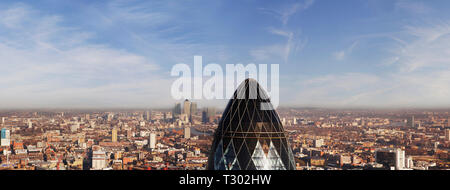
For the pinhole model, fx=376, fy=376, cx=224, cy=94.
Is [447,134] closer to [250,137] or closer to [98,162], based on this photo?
[98,162]

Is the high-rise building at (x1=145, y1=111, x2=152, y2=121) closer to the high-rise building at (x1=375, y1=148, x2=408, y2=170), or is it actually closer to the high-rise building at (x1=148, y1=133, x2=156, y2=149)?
the high-rise building at (x1=148, y1=133, x2=156, y2=149)

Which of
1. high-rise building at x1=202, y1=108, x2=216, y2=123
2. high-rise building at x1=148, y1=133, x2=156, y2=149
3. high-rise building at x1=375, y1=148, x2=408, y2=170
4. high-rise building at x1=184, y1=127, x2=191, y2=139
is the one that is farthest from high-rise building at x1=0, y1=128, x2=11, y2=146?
high-rise building at x1=375, y1=148, x2=408, y2=170

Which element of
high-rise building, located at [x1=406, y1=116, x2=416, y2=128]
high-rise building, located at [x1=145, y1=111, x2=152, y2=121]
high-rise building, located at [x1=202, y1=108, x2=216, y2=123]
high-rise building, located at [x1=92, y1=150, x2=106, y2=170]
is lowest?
high-rise building, located at [x1=92, y1=150, x2=106, y2=170]

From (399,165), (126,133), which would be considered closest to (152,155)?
(126,133)

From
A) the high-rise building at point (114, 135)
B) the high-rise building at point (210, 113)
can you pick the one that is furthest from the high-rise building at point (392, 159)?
the high-rise building at point (114, 135)

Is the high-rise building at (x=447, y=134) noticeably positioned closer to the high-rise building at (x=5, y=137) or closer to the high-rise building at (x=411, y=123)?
the high-rise building at (x=411, y=123)

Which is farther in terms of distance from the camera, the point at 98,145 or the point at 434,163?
the point at 98,145
